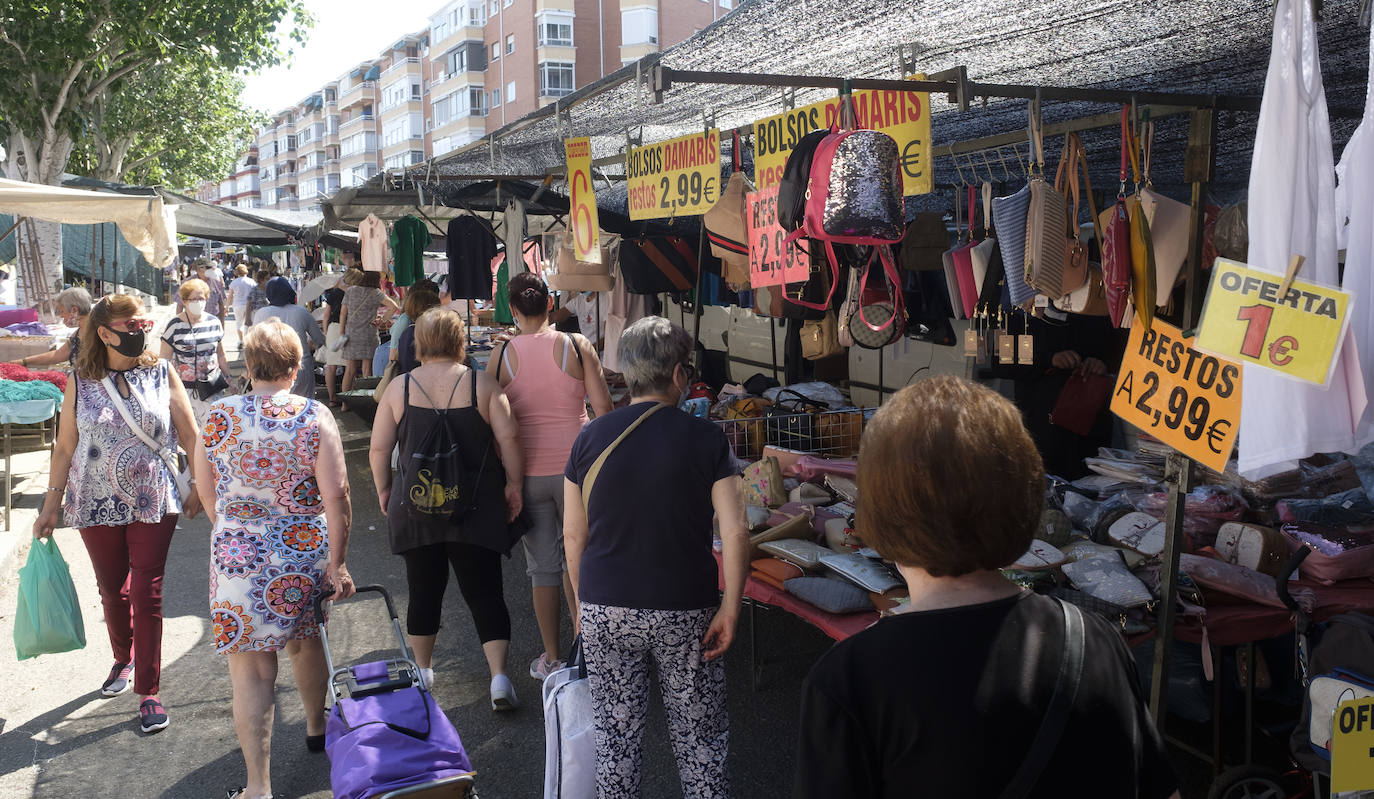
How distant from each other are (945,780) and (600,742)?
1807mm

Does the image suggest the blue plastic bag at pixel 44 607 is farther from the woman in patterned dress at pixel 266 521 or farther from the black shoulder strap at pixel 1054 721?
the black shoulder strap at pixel 1054 721

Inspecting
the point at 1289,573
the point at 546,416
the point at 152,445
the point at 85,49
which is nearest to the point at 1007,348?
the point at 1289,573

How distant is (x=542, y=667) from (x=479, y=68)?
5486cm

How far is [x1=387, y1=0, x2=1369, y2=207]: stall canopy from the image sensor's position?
339 centimetres

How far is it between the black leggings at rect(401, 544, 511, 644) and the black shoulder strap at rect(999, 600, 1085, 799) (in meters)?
3.20

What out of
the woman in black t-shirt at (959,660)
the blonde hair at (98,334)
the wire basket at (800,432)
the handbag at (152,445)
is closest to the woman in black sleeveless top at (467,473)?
the handbag at (152,445)

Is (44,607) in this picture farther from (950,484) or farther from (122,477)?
(950,484)

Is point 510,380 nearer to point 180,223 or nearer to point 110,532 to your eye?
point 110,532

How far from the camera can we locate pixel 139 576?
4.24 metres

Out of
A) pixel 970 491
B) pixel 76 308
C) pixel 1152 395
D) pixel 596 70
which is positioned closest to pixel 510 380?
pixel 1152 395

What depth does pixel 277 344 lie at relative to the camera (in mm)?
3506

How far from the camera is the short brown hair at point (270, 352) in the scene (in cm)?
348

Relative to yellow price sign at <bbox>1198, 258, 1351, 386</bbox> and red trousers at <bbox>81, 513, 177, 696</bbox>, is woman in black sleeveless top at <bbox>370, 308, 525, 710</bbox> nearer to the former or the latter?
red trousers at <bbox>81, 513, 177, 696</bbox>

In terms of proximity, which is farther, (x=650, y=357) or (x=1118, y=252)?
(x=1118, y=252)
